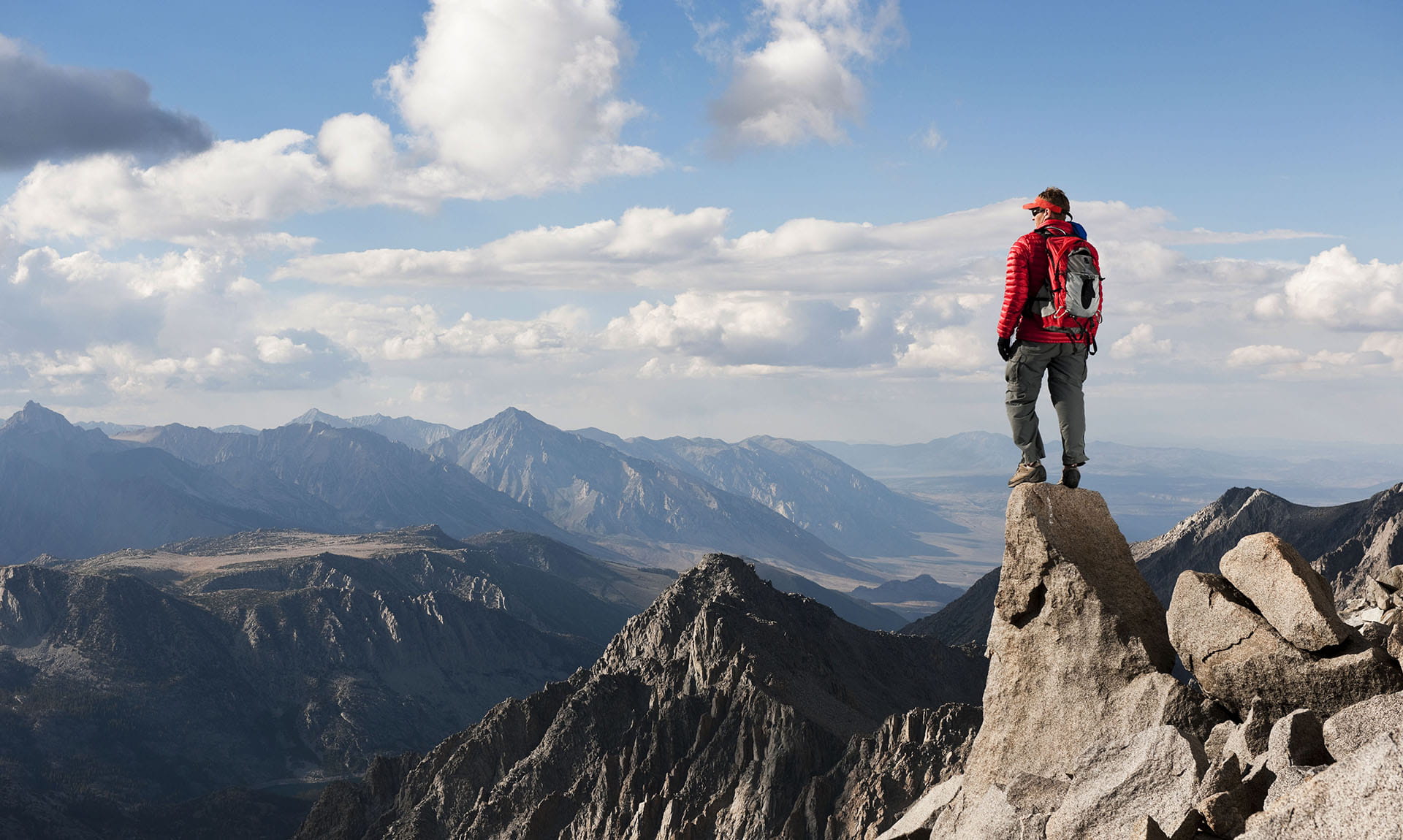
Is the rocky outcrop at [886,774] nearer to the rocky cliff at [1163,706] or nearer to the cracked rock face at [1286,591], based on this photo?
the rocky cliff at [1163,706]

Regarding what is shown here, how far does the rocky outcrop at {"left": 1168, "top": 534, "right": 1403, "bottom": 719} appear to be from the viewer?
14227mm

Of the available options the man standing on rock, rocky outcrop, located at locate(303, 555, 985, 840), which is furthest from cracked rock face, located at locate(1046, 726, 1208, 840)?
rocky outcrop, located at locate(303, 555, 985, 840)

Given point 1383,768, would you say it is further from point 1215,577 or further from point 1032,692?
point 1032,692

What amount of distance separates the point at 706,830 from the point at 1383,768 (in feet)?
224

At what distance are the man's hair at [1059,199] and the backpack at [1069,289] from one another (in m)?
0.51

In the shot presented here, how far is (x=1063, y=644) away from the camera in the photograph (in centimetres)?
1742

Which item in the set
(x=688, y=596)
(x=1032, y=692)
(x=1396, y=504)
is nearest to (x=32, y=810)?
(x=688, y=596)

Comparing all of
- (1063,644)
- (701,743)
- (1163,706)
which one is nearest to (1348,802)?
(1163,706)

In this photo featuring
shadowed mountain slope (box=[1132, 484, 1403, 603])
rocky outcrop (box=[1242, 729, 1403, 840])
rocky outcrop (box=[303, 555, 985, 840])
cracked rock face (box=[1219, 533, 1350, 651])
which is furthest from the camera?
shadowed mountain slope (box=[1132, 484, 1403, 603])

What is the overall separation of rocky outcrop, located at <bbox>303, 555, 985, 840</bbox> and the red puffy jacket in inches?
2068

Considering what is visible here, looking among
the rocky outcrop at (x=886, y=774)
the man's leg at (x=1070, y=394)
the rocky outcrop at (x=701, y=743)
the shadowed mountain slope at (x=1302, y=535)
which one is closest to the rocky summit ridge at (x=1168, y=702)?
the man's leg at (x=1070, y=394)

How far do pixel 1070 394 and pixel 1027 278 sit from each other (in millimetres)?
2218

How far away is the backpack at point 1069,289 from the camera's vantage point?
17.0m

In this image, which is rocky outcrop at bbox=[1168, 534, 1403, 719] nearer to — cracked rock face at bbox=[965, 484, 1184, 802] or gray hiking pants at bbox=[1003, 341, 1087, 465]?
cracked rock face at bbox=[965, 484, 1184, 802]
